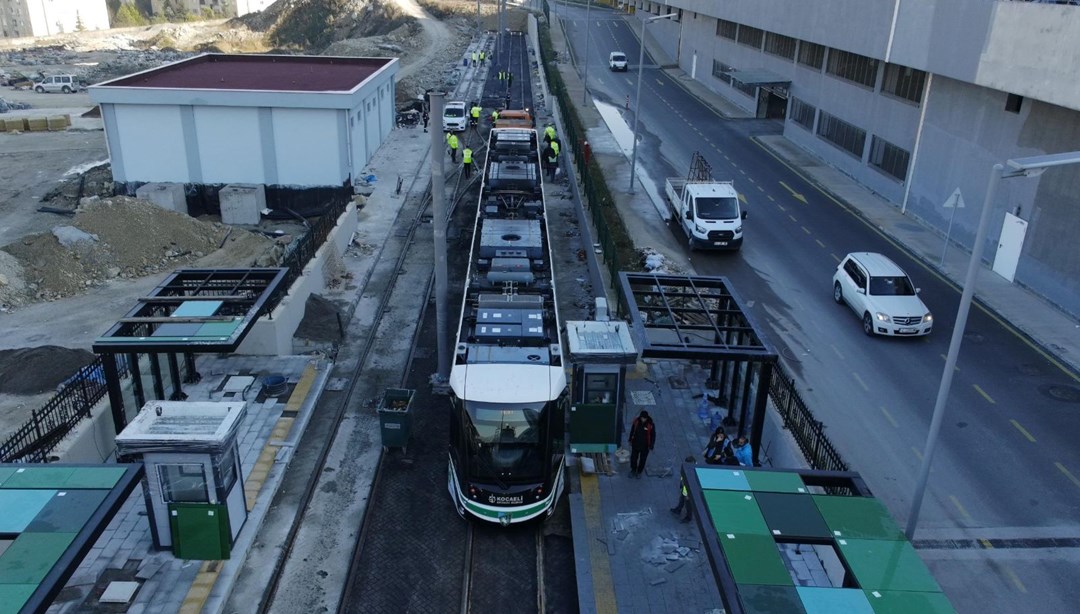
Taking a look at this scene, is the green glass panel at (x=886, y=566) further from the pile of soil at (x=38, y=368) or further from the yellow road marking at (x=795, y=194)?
the yellow road marking at (x=795, y=194)

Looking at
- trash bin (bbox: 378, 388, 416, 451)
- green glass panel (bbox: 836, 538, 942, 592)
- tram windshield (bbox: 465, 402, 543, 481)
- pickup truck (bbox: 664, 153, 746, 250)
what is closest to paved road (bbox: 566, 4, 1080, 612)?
pickup truck (bbox: 664, 153, 746, 250)

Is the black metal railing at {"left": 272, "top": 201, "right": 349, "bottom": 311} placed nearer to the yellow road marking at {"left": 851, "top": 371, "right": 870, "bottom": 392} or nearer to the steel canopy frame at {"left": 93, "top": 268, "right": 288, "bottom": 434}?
the steel canopy frame at {"left": 93, "top": 268, "right": 288, "bottom": 434}

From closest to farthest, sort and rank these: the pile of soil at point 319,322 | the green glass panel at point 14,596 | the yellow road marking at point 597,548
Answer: the green glass panel at point 14,596
the yellow road marking at point 597,548
the pile of soil at point 319,322

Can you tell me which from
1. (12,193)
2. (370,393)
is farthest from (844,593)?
(12,193)

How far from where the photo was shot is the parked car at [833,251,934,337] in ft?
69.0

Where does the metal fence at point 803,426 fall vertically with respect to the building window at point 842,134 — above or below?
below

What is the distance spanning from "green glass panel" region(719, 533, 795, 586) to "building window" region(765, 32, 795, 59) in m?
41.9

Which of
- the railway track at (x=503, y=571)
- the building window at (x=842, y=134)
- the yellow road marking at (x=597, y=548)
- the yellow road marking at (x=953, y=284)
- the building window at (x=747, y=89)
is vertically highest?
the building window at (x=747, y=89)

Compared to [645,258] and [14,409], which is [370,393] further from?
[645,258]

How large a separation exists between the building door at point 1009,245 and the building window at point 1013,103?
3432mm

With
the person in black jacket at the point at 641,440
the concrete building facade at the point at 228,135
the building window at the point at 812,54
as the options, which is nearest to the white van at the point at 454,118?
the concrete building facade at the point at 228,135

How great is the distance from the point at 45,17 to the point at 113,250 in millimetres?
132870

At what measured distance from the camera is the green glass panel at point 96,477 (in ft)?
33.9

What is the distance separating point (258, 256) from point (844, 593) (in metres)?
21.2
